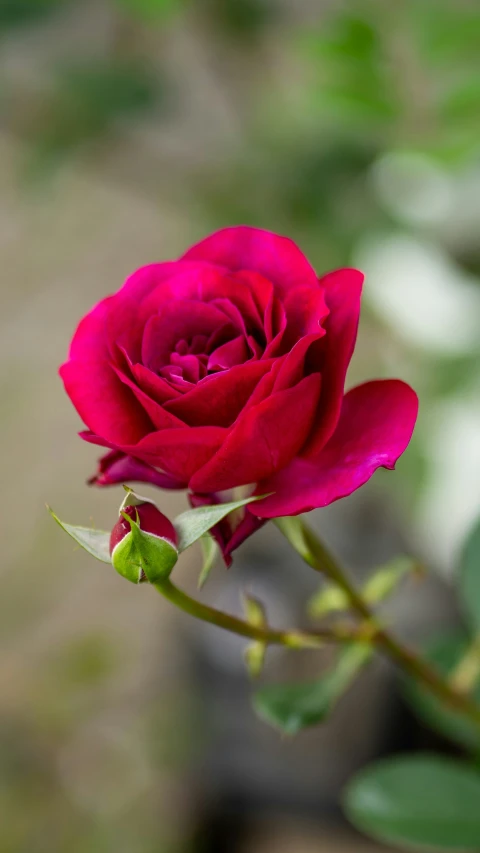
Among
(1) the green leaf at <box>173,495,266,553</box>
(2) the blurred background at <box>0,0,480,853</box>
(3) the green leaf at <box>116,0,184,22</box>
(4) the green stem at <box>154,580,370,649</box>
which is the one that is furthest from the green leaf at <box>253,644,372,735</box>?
(3) the green leaf at <box>116,0,184,22</box>

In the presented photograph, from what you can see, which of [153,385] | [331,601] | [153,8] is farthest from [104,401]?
[153,8]

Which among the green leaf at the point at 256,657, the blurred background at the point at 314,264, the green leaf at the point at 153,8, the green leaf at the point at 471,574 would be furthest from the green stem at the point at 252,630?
the green leaf at the point at 153,8

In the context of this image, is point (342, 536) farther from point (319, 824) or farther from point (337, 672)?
point (337, 672)

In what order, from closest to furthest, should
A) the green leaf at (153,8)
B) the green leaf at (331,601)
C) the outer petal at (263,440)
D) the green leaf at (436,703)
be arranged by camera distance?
the outer petal at (263,440) → the green leaf at (331,601) → the green leaf at (436,703) → the green leaf at (153,8)

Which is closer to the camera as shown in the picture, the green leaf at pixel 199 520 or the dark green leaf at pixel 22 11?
the green leaf at pixel 199 520

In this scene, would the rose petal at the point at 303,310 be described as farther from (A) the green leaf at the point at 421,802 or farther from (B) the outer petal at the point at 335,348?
(A) the green leaf at the point at 421,802

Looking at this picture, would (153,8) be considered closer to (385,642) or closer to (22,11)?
(22,11)
